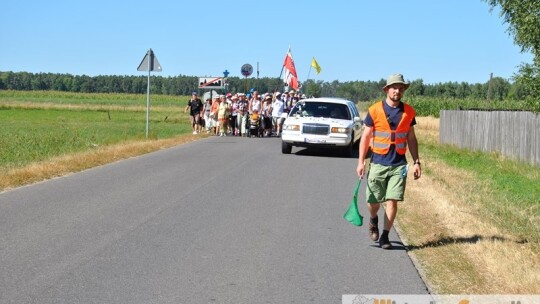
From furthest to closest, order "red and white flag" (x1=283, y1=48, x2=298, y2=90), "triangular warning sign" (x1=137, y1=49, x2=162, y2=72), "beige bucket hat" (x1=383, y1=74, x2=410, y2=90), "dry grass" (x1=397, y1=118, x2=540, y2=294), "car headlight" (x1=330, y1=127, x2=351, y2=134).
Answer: "red and white flag" (x1=283, y1=48, x2=298, y2=90)
"triangular warning sign" (x1=137, y1=49, x2=162, y2=72)
"car headlight" (x1=330, y1=127, x2=351, y2=134)
"beige bucket hat" (x1=383, y1=74, x2=410, y2=90)
"dry grass" (x1=397, y1=118, x2=540, y2=294)

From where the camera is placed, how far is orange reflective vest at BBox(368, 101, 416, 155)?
8.01 m

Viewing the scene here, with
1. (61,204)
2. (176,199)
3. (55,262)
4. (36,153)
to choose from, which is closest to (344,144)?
(36,153)

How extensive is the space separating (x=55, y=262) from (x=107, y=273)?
0.68 meters

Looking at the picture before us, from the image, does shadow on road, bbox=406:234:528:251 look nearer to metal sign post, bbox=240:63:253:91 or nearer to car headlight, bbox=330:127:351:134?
car headlight, bbox=330:127:351:134

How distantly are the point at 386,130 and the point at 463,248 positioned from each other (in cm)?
145

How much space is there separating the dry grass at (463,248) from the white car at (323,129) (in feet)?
27.1

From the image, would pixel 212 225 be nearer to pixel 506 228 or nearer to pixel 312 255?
pixel 312 255

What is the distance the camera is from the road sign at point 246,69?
116ft

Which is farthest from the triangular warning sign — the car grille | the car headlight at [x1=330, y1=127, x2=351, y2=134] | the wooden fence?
the wooden fence

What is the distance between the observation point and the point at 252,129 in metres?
30.6

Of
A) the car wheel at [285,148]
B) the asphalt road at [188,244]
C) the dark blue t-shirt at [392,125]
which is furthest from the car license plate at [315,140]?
the dark blue t-shirt at [392,125]

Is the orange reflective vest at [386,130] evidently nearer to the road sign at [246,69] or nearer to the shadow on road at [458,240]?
the shadow on road at [458,240]

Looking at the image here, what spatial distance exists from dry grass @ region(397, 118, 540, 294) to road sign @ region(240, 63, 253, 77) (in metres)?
22.9

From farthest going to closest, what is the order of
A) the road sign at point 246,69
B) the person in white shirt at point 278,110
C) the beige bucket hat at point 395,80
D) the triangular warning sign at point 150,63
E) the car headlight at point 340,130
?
the road sign at point 246,69 → the person in white shirt at point 278,110 → the triangular warning sign at point 150,63 → the car headlight at point 340,130 → the beige bucket hat at point 395,80
